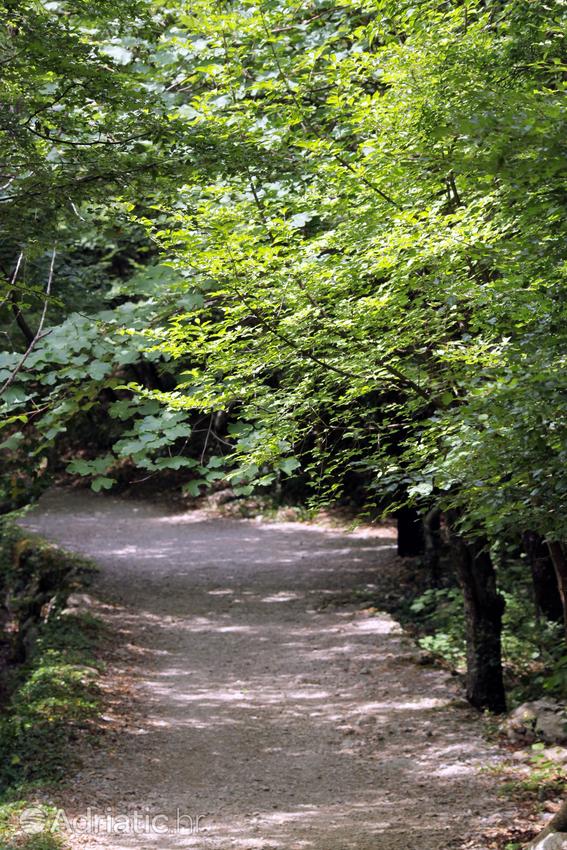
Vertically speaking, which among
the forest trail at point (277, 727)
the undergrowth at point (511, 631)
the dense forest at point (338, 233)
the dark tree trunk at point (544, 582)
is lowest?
the forest trail at point (277, 727)

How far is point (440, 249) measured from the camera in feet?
13.1

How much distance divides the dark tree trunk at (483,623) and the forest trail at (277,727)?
0.31 metres

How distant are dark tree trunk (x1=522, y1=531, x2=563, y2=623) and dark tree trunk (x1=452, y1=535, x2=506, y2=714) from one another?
1217mm

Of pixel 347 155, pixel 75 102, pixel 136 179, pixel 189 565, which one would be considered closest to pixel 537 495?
pixel 347 155

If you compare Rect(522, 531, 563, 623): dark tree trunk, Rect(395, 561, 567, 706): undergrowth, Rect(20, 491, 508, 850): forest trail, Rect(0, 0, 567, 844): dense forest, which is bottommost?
Rect(20, 491, 508, 850): forest trail

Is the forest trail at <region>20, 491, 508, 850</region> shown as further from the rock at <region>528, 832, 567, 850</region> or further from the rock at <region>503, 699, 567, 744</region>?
the rock at <region>528, 832, 567, 850</region>

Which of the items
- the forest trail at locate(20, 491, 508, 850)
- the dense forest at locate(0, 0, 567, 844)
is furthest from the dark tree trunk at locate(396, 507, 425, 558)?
the dense forest at locate(0, 0, 567, 844)

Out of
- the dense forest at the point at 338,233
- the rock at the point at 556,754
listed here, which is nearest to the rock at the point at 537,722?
the rock at the point at 556,754

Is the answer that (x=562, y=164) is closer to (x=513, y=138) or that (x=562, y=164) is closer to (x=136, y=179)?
(x=513, y=138)

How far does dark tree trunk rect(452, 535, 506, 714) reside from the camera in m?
7.10

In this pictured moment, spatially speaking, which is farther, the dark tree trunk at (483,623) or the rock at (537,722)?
the dark tree trunk at (483,623)

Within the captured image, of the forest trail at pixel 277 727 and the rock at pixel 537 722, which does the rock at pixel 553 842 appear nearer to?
the forest trail at pixel 277 727

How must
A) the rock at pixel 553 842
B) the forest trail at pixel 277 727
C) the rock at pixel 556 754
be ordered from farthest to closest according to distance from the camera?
the rock at pixel 556 754, the forest trail at pixel 277 727, the rock at pixel 553 842

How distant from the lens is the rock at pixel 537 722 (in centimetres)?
639
